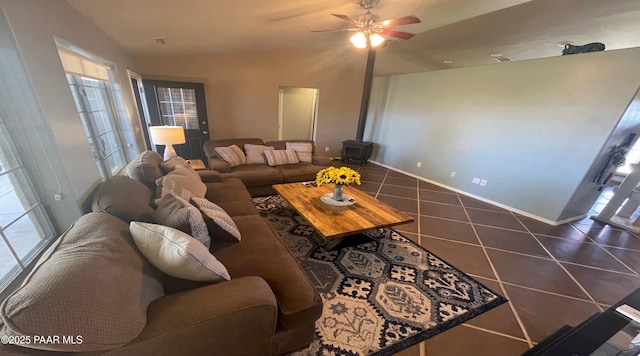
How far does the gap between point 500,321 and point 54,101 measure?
137 inches

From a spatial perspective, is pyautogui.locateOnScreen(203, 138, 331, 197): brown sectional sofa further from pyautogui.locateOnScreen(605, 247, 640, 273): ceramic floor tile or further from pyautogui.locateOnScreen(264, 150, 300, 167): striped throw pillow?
pyautogui.locateOnScreen(605, 247, 640, 273): ceramic floor tile

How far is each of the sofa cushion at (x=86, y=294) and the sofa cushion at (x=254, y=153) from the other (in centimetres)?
259

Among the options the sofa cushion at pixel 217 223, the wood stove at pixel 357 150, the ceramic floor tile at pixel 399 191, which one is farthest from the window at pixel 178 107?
the ceramic floor tile at pixel 399 191

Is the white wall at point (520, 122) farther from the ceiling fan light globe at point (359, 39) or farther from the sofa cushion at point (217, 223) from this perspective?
the sofa cushion at point (217, 223)

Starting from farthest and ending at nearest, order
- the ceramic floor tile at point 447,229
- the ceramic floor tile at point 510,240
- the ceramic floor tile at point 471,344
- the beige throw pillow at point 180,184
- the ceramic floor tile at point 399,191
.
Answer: the ceramic floor tile at point 399,191
the ceramic floor tile at point 447,229
the ceramic floor tile at point 510,240
the beige throw pillow at point 180,184
the ceramic floor tile at point 471,344

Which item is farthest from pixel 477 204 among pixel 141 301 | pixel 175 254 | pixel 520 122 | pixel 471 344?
pixel 141 301

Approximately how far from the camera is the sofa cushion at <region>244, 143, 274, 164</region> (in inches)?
141

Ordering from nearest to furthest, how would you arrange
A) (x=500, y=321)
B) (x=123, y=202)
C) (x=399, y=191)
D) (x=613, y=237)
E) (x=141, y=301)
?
(x=141, y=301), (x=123, y=202), (x=500, y=321), (x=613, y=237), (x=399, y=191)

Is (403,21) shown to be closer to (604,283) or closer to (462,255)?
(462,255)

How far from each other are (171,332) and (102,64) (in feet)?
10.6

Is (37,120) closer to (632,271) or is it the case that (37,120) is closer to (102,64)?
(102,64)

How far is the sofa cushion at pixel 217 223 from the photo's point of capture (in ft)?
4.79

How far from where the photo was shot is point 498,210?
3.50 m

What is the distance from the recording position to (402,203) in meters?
3.50
